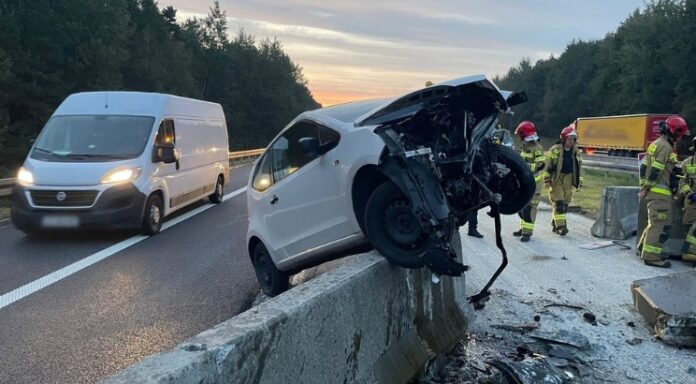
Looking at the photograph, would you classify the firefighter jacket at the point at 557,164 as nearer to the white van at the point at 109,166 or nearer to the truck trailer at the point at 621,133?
the white van at the point at 109,166

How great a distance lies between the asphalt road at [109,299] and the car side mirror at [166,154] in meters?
1.29

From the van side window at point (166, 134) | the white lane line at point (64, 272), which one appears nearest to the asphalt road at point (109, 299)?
the white lane line at point (64, 272)

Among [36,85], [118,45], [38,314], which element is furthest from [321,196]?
[118,45]

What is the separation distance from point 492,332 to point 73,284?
4.60 m

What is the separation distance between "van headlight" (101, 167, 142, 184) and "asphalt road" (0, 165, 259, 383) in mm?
952

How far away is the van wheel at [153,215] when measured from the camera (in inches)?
367

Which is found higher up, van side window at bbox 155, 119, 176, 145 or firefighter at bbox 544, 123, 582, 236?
van side window at bbox 155, 119, 176, 145

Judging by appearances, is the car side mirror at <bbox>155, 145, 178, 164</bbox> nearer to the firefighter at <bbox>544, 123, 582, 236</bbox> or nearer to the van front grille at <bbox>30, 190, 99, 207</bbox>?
the van front grille at <bbox>30, 190, 99, 207</bbox>

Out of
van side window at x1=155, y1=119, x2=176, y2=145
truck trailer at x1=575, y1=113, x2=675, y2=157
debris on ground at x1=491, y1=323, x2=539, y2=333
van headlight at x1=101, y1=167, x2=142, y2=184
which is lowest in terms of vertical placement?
truck trailer at x1=575, y1=113, x2=675, y2=157

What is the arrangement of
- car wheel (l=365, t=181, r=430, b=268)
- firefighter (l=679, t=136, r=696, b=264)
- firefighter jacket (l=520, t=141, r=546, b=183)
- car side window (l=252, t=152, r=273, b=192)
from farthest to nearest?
1. firefighter jacket (l=520, t=141, r=546, b=183)
2. firefighter (l=679, t=136, r=696, b=264)
3. car side window (l=252, t=152, r=273, b=192)
4. car wheel (l=365, t=181, r=430, b=268)

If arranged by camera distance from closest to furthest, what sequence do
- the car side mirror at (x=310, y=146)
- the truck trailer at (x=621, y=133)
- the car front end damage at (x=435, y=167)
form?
the car front end damage at (x=435, y=167) → the car side mirror at (x=310, y=146) → the truck trailer at (x=621, y=133)

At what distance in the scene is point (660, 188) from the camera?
289 inches

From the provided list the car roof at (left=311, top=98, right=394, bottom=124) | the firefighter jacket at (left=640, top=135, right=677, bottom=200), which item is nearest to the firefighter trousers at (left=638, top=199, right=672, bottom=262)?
the firefighter jacket at (left=640, top=135, right=677, bottom=200)

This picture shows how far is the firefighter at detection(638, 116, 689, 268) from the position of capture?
7.23m
